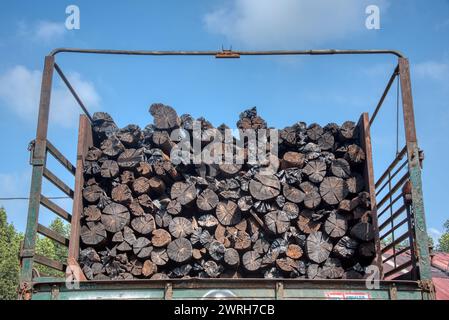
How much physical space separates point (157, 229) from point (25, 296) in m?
1.94

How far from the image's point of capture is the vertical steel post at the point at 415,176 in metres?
4.68

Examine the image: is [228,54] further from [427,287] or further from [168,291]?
[427,287]

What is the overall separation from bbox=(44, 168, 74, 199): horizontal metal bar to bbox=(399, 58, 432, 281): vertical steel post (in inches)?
133

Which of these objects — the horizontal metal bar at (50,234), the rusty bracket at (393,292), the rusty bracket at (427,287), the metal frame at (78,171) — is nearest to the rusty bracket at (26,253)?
the metal frame at (78,171)

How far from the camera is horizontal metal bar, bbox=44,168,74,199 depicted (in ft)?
17.2

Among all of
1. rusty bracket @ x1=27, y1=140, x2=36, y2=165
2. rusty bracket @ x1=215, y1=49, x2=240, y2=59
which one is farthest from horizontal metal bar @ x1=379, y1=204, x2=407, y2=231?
rusty bracket @ x1=27, y1=140, x2=36, y2=165

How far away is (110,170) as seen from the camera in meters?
6.34

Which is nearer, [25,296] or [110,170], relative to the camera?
[25,296]

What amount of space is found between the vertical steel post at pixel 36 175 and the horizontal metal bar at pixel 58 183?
A: 0.53ft

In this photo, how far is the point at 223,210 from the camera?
619cm

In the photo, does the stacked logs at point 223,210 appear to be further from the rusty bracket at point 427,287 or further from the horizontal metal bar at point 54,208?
the rusty bracket at point 427,287
